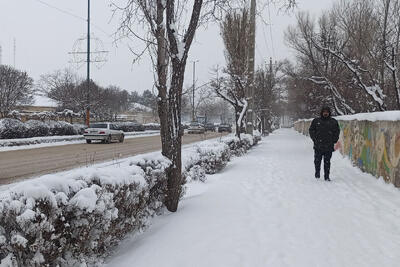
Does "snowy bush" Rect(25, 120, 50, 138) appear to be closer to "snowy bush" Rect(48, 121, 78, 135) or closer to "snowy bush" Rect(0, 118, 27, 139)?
"snowy bush" Rect(0, 118, 27, 139)

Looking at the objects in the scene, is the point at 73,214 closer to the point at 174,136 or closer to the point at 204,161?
the point at 174,136

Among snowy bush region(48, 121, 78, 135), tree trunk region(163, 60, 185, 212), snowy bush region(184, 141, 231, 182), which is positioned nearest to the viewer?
tree trunk region(163, 60, 185, 212)

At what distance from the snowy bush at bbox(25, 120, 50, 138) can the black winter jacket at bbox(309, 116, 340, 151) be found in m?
18.7

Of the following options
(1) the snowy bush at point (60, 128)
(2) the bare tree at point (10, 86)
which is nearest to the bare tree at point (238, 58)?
(1) the snowy bush at point (60, 128)

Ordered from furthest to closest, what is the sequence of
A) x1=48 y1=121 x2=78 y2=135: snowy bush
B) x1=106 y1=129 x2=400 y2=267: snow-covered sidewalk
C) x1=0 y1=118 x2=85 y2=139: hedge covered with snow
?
x1=48 y1=121 x2=78 y2=135: snowy bush < x1=0 y1=118 x2=85 y2=139: hedge covered with snow < x1=106 y1=129 x2=400 y2=267: snow-covered sidewalk

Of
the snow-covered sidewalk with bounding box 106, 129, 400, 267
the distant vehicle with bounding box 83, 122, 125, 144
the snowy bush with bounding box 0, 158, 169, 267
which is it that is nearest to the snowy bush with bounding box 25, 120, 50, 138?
the distant vehicle with bounding box 83, 122, 125, 144

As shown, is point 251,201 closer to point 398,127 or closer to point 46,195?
point 398,127

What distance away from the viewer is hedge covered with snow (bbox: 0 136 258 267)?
2391 mm

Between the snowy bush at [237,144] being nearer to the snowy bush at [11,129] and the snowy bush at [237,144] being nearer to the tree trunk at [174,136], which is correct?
the tree trunk at [174,136]

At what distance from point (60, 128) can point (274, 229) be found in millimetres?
23385

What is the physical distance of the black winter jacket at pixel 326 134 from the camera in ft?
26.5

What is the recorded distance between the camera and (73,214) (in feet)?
9.34

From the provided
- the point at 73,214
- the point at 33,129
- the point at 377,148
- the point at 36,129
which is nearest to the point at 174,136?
the point at 73,214

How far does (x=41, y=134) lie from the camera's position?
74.4 feet
